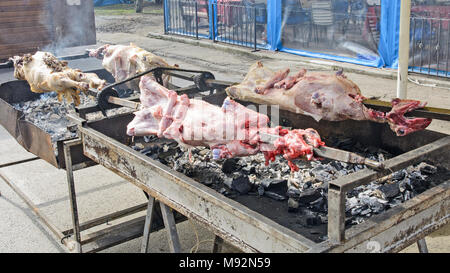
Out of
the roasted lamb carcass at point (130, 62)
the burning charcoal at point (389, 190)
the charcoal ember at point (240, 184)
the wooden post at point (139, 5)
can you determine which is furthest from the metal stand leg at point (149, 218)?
the wooden post at point (139, 5)

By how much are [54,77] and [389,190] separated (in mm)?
3704

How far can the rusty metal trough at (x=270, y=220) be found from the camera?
2137mm

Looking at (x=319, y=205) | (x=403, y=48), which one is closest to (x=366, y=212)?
(x=319, y=205)

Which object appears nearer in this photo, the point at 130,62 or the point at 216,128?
the point at 216,128

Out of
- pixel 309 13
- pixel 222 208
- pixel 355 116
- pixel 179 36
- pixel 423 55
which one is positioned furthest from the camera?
pixel 179 36

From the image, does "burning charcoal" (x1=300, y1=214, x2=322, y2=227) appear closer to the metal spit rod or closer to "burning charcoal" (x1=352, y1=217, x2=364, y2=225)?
"burning charcoal" (x1=352, y1=217, x2=364, y2=225)

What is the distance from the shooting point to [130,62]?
555 centimetres

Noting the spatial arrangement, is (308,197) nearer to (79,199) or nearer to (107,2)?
(79,199)

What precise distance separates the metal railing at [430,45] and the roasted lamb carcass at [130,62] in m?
5.84

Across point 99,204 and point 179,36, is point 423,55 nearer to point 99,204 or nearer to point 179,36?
point 99,204

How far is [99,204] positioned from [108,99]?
4.95 feet

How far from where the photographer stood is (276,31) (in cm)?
1213

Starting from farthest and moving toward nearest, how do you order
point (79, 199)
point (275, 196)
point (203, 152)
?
point (79, 199) → point (203, 152) → point (275, 196)

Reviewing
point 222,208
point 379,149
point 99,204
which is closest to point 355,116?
point 379,149
